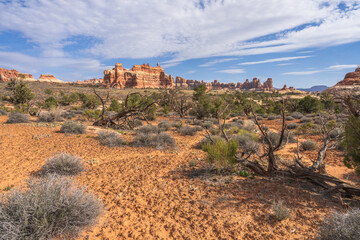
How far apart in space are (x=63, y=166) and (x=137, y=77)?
5493 inches

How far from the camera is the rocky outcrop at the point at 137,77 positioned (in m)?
135

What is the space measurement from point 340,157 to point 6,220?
11233 millimetres

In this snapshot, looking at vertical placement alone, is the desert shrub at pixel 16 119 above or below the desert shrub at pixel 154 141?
above

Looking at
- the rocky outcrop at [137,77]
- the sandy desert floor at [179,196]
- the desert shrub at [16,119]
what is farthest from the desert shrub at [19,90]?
the rocky outcrop at [137,77]

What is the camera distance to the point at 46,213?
109 inches

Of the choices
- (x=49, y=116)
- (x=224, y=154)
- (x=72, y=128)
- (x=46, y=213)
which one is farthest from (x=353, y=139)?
(x=49, y=116)

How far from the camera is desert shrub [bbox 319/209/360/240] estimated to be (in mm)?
2438

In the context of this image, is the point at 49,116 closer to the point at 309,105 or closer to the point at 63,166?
the point at 63,166

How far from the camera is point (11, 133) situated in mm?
9414

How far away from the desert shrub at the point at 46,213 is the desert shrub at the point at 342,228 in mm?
4149

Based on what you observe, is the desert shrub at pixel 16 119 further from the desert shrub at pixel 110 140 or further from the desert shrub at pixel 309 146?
the desert shrub at pixel 309 146

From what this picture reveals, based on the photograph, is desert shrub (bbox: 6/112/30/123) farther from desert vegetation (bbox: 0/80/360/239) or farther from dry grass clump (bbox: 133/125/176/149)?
dry grass clump (bbox: 133/125/176/149)

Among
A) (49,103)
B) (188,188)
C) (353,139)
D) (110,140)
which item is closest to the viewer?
(353,139)

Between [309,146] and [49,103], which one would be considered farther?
[49,103]
